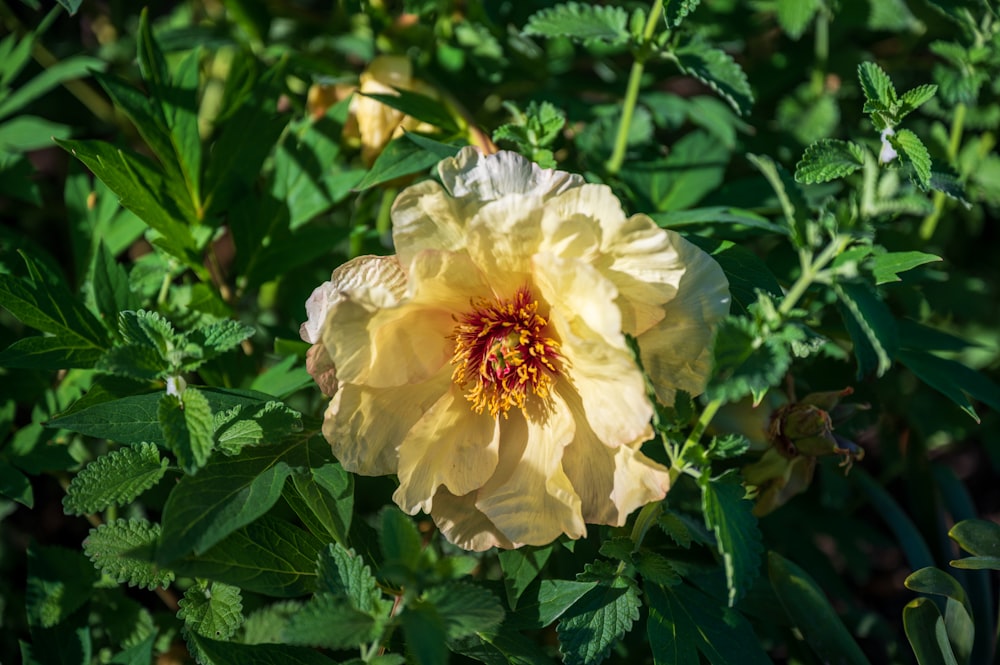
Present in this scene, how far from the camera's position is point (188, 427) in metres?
0.99

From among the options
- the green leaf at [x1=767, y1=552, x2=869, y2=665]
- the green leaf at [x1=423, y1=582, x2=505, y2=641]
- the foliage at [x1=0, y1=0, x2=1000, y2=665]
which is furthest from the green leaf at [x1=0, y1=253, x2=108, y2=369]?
the green leaf at [x1=767, y1=552, x2=869, y2=665]

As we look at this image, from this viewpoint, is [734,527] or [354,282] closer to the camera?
[734,527]

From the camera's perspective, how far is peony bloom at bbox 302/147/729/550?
3.20ft

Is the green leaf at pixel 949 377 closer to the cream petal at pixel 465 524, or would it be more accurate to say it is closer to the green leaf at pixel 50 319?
the cream petal at pixel 465 524

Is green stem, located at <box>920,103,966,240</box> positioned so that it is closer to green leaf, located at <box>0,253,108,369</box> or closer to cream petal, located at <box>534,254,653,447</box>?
cream petal, located at <box>534,254,653,447</box>

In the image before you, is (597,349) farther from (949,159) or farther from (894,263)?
(949,159)

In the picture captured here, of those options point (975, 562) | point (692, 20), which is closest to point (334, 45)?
point (692, 20)

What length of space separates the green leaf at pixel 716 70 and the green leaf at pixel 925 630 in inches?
27.5

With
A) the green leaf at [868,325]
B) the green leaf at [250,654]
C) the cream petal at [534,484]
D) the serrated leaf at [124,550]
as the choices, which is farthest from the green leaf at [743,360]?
the serrated leaf at [124,550]

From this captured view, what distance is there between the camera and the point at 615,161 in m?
1.44

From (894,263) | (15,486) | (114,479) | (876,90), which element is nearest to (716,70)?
(876,90)

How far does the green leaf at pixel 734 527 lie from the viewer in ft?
3.01

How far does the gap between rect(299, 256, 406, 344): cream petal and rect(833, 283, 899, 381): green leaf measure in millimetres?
488

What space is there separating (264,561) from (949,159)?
133 cm
